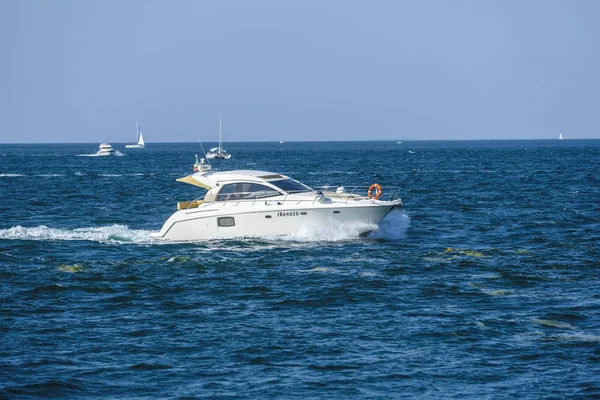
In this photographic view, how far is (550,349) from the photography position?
17.4 m

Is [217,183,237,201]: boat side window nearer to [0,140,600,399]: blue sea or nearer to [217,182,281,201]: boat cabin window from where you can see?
[217,182,281,201]: boat cabin window

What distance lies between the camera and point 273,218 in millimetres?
30984

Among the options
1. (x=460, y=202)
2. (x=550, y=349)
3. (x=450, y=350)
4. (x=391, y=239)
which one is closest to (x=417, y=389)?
(x=450, y=350)

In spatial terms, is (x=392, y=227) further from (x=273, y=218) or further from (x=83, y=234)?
(x=83, y=234)

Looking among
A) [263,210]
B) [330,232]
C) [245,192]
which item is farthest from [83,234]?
[330,232]

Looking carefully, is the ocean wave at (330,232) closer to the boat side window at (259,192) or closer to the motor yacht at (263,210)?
the motor yacht at (263,210)

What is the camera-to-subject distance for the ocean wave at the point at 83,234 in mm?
33719

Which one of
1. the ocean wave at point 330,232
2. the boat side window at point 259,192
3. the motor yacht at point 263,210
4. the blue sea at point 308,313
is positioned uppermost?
the boat side window at point 259,192

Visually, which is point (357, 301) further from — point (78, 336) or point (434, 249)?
point (434, 249)

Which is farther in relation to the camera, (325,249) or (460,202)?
(460,202)

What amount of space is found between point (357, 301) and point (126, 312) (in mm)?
5842

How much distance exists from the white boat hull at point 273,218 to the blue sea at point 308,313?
0.47m

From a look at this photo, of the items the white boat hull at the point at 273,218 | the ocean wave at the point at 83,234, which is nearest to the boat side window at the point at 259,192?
the white boat hull at the point at 273,218

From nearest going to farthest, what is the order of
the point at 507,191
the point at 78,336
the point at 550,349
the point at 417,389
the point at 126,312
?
the point at 417,389
the point at 550,349
the point at 78,336
the point at 126,312
the point at 507,191
